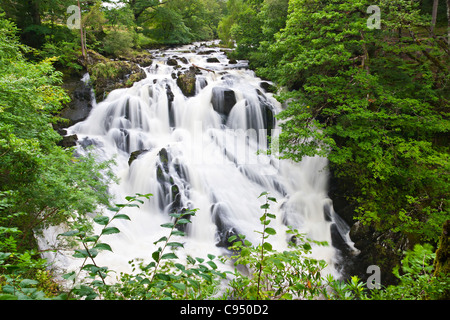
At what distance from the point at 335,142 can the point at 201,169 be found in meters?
4.53

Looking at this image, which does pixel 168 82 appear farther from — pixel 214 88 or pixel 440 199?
pixel 440 199

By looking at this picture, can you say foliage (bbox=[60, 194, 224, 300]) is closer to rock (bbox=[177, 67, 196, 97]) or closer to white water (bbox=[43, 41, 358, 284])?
white water (bbox=[43, 41, 358, 284])

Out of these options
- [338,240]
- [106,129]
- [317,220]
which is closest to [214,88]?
[106,129]

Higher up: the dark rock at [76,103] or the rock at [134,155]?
the dark rock at [76,103]

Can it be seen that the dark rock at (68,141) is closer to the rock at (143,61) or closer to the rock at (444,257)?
the rock at (143,61)

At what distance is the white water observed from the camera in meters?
6.46

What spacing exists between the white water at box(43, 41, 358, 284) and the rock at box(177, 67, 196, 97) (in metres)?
0.29

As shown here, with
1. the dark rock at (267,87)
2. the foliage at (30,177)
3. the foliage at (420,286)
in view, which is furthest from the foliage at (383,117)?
the foliage at (30,177)

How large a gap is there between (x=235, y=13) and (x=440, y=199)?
21250 millimetres

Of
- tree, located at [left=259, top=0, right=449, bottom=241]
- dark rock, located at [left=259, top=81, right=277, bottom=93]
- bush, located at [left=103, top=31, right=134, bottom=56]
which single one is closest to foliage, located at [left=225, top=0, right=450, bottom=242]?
tree, located at [left=259, top=0, right=449, bottom=241]

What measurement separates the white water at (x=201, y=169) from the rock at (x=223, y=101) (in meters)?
0.16

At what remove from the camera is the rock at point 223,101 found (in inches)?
408

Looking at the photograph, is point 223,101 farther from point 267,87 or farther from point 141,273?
point 141,273

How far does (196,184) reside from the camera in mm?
7684
